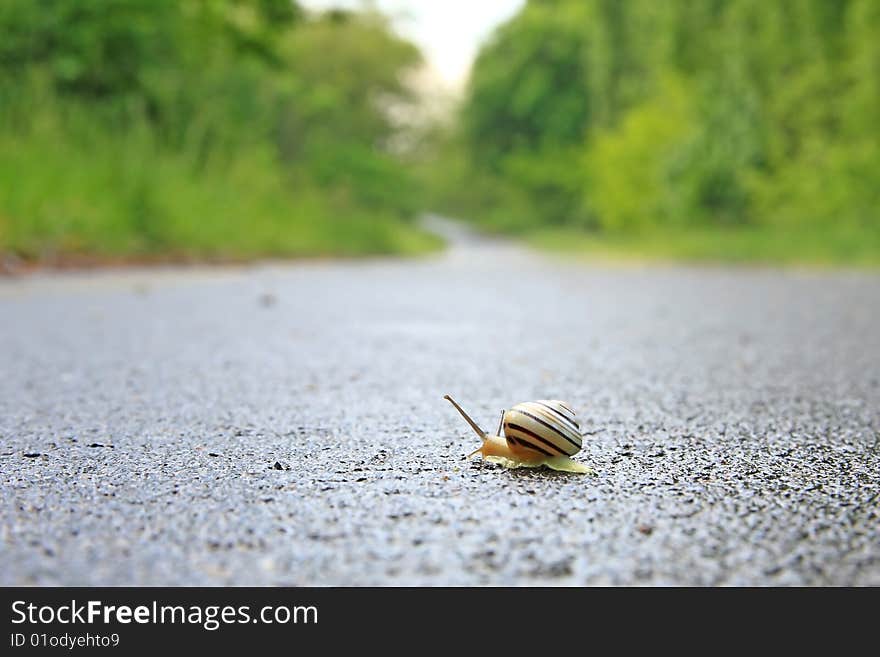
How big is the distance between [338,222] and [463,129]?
23013mm

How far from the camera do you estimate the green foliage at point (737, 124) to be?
47.9 ft

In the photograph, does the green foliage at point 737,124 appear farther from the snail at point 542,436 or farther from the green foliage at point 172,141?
the snail at point 542,436

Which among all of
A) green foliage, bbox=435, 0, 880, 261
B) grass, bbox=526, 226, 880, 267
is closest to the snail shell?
grass, bbox=526, 226, 880, 267

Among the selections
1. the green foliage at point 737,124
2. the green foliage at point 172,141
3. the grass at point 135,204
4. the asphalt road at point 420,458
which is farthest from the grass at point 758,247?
the asphalt road at point 420,458

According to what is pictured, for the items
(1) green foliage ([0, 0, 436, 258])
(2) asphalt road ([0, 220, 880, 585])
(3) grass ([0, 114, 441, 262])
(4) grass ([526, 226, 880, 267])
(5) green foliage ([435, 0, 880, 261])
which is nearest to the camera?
(2) asphalt road ([0, 220, 880, 585])

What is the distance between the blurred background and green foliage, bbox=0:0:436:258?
0.03 metres

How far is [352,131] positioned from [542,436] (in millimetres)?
22005

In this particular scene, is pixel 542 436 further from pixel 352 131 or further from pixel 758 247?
pixel 352 131

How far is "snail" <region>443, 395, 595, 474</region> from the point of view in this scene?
187 centimetres

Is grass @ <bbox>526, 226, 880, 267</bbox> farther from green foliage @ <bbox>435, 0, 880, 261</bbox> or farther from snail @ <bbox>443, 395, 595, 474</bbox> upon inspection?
snail @ <bbox>443, 395, 595, 474</bbox>

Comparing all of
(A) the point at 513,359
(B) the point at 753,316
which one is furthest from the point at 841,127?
(A) the point at 513,359

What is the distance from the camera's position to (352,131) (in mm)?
23188

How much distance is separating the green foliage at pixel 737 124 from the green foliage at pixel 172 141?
6.38 m

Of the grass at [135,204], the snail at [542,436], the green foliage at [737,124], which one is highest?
the green foliage at [737,124]
